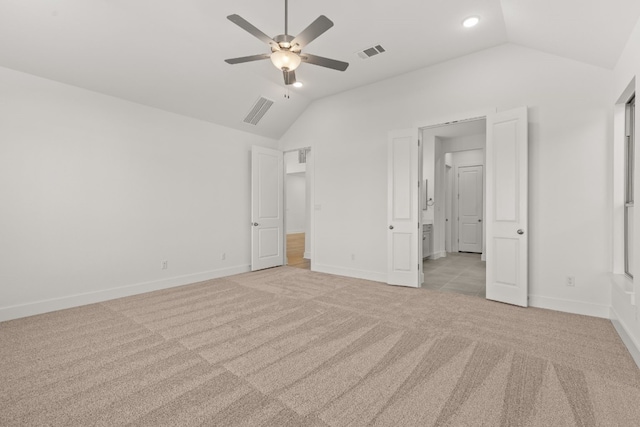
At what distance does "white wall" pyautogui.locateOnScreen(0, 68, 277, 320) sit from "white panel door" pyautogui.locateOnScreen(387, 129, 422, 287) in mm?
2945

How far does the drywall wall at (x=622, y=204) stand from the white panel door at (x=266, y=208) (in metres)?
5.06

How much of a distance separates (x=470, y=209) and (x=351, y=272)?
5.01 meters

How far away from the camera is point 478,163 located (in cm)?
831

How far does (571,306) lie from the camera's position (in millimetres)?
3406

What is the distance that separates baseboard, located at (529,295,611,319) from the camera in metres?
3.25

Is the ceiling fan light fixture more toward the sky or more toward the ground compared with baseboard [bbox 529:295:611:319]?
more toward the sky

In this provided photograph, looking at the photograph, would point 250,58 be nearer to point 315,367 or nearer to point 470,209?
point 315,367

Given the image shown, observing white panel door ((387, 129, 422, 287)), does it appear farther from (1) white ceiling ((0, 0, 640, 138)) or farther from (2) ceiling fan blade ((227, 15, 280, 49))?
(2) ceiling fan blade ((227, 15, 280, 49))

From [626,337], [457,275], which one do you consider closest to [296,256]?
[457,275]

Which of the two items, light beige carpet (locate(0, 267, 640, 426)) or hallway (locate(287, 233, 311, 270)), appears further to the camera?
hallway (locate(287, 233, 311, 270))

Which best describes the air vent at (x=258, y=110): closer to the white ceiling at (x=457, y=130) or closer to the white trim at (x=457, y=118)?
the white trim at (x=457, y=118)

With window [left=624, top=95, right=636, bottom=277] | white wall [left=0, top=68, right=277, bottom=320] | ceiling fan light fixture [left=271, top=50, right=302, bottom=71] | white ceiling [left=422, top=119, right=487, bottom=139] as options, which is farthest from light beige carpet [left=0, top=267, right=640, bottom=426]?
white ceiling [left=422, top=119, right=487, bottom=139]

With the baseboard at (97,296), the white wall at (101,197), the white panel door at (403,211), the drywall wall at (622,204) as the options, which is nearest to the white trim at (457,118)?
the white panel door at (403,211)

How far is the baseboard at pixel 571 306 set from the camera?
3.25 metres
